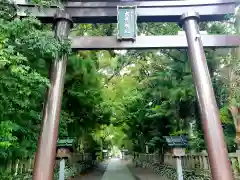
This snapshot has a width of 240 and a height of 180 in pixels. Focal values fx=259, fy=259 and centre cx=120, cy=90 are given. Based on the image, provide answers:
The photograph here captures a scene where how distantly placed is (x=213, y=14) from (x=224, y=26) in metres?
4.39

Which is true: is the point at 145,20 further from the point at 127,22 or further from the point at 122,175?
the point at 122,175

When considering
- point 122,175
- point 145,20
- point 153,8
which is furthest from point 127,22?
point 122,175

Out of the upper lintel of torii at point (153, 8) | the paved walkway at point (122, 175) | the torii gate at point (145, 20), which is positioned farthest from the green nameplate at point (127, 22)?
the paved walkway at point (122, 175)

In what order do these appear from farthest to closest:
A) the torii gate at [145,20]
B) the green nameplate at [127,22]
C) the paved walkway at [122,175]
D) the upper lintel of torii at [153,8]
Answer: the paved walkway at [122,175], the upper lintel of torii at [153,8], the green nameplate at [127,22], the torii gate at [145,20]

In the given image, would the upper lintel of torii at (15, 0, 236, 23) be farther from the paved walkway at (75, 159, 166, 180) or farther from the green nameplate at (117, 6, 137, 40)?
the paved walkway at (75, 159, 166, 180)

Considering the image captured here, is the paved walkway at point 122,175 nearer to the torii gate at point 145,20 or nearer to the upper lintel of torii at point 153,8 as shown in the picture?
the torii gate at point 145,20

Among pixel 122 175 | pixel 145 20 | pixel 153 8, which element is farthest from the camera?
pixel 122 175

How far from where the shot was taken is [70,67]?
13328mm

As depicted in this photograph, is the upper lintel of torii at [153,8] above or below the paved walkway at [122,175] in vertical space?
above

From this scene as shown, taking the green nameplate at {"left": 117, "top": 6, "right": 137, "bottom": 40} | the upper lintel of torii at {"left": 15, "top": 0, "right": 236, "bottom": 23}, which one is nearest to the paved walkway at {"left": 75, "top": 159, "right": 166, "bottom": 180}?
the green nameplate at {"left": 117, "top": 6, "right": 137, "bottom": 40}

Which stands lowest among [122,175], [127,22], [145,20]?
[122,175]

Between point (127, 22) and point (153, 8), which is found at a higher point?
point (153, 8)

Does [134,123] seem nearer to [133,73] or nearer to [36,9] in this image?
[133,73]

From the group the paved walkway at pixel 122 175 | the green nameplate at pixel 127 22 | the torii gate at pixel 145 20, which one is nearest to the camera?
the torii gate at pixel 145 20
